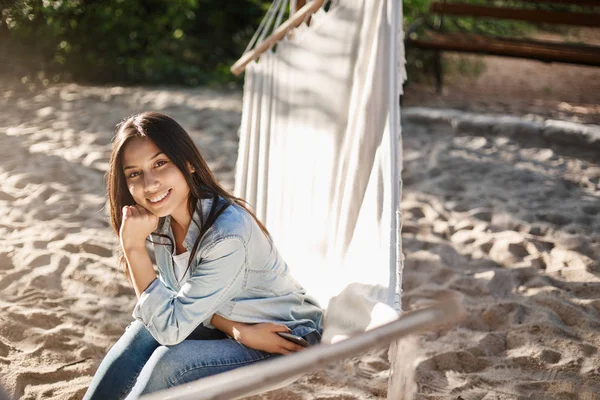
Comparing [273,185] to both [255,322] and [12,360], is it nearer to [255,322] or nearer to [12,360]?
[255,322]

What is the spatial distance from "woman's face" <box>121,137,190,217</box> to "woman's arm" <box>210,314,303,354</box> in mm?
279

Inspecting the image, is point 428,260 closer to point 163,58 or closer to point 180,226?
point 180,226

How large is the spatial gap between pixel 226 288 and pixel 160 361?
0.18m

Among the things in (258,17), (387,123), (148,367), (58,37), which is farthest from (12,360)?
(258,17)

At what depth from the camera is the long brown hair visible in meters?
1.32

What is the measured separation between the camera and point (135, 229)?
1297 millimetres

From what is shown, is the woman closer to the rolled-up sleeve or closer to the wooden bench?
the rolled-up sleeve

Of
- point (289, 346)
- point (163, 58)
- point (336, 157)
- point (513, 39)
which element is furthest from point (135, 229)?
point (163, 58)

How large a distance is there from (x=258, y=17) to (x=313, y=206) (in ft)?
13.5

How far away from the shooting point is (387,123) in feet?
5.25

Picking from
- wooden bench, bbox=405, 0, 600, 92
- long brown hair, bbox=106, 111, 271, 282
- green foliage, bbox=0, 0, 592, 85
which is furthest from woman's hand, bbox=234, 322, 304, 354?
green foliage, bbox=0, 0, 592, 85

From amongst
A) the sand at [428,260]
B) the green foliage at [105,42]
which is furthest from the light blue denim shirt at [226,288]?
the green foliage at [105,42]

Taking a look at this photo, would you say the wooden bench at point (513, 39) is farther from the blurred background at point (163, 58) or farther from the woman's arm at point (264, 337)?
the woman's arm at point (264, 337)

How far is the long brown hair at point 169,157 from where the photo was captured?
1322mm
